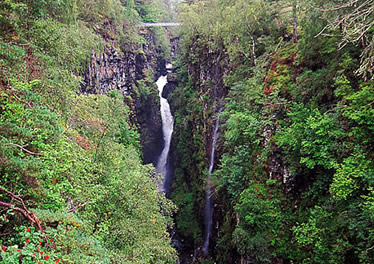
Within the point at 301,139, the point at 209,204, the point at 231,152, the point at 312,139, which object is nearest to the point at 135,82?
the point at 209,204

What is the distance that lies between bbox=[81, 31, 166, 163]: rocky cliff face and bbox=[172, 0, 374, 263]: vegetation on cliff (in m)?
10.9

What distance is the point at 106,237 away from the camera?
7641mm

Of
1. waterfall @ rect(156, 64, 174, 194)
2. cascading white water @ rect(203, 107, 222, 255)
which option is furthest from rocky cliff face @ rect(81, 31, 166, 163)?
cascading white water @ rect(203, 107, 222, 255)

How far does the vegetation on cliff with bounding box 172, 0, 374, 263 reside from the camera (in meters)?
6.61

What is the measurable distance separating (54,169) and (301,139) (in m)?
7.70

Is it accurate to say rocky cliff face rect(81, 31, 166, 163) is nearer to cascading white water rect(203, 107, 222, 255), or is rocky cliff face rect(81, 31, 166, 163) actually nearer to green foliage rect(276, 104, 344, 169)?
cascading white water rect(203, 107, 222, 255)

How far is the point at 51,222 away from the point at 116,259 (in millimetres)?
3167

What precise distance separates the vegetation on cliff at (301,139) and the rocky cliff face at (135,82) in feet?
35.9

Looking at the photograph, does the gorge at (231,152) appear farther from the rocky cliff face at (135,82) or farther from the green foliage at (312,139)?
the rocky cliff face at (135,82)

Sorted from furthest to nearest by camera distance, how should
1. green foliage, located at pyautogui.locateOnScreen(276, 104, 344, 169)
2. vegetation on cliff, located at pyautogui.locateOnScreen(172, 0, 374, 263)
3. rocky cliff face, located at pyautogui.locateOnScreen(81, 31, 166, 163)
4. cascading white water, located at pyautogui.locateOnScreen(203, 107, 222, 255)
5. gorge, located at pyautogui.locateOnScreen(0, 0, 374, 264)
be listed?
rocky cliff face, located at pyautogui.locateOnScreen(81, 31, 166, 163) → cascading white water, located at pyautogui.locateOnScreen(203, 107, 222, 255) → green foliage, located at pyautogui.locateOnScreen(276, 104, 344, 169) → vegetation on cliff, located at pyautogui.locateOnScreen(172, 0, 374, 263) → gorge, located at pyautogui.locateOnScreen(0, 0, 374, 264)

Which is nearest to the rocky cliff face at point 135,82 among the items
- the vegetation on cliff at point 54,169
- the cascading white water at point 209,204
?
the vegetation on cliff at point 54,169

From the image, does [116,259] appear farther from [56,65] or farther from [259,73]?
[259,73]

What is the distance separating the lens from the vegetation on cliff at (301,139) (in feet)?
21.7

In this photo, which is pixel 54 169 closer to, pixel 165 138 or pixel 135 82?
pixel 135 82
